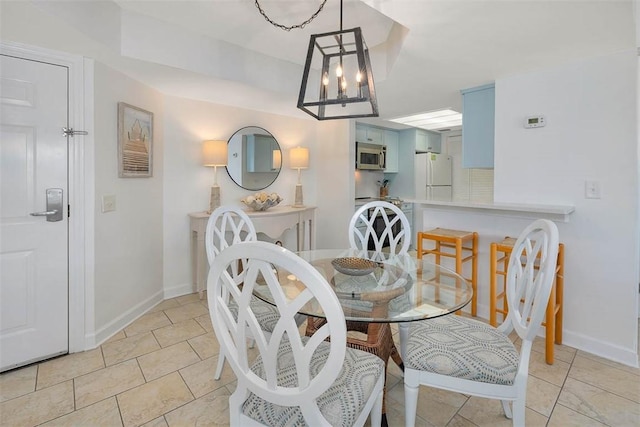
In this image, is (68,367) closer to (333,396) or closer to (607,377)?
(333,396)

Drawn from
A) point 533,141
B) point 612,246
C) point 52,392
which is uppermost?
point 533,141

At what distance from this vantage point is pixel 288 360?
4.08 feet

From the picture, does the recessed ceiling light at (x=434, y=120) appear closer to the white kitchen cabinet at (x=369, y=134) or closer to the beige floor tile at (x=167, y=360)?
the white kitchen cabinet at (x=369, y=134)

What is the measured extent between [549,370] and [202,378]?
2156 millimetres

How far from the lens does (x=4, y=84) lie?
192 cm

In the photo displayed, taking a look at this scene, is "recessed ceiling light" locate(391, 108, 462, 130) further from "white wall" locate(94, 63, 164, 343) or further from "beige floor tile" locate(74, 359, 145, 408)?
"beige floor tile" locate(74, 359, 145, 408)

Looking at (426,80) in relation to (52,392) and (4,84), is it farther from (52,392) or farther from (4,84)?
(52,392)

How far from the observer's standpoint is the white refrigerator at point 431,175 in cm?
536

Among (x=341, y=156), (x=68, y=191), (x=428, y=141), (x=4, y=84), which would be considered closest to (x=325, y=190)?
(x=341, y=156)

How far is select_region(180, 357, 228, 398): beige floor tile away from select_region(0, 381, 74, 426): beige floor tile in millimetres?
573

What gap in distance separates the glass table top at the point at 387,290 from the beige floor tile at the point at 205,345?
861 mm

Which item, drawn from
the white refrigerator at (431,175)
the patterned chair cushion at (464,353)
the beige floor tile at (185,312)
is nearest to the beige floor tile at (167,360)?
the beige floor tile at (185,312)

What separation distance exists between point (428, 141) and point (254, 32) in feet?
13.3

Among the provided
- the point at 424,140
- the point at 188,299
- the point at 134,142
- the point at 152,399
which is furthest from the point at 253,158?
the point at 424,140
